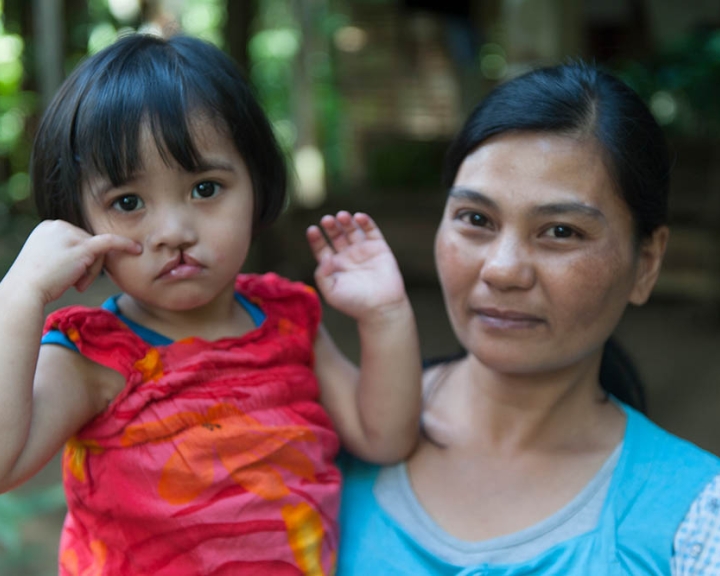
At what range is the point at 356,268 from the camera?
1866 millimetres

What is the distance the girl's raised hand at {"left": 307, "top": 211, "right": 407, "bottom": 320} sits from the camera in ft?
5.88

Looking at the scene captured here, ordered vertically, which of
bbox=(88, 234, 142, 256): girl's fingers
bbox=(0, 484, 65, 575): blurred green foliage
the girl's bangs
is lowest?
bbox=(0, 484, 65, 575): blurred green foliage

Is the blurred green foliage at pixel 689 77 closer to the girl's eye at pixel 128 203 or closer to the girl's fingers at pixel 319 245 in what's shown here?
the girl's fingers at pixel 319 245

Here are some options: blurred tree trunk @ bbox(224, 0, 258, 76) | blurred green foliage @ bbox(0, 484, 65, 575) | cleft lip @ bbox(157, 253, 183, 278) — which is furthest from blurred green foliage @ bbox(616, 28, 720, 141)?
cleft lip @ bbox(157, 253, 183, 278)

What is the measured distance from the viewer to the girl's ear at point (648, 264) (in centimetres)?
177

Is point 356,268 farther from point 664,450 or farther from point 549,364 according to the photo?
point 664,450

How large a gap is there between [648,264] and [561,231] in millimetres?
279

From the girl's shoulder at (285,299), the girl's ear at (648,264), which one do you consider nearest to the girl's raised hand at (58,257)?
the girl's shoulder at (285,299)

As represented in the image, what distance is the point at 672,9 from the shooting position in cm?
672

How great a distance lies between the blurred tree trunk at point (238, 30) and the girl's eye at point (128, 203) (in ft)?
16.3

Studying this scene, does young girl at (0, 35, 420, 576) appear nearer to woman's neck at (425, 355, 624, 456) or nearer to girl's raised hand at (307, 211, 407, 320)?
girl's raised hand at (307, 211, 407, 320)

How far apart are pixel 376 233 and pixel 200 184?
483 mm

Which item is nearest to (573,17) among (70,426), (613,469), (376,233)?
(376,233)

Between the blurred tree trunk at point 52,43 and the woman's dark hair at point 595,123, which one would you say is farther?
the blurred tree trunk at point 52,43
